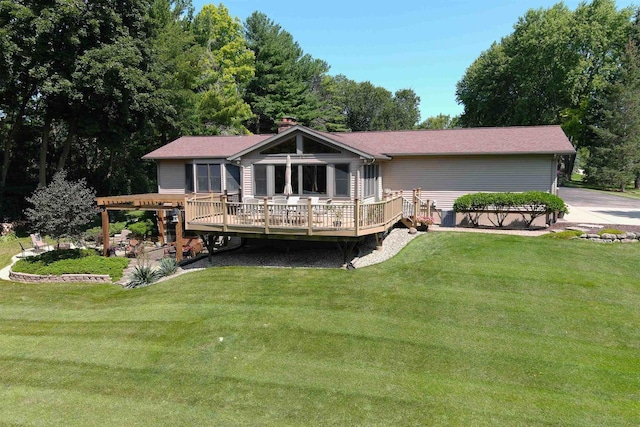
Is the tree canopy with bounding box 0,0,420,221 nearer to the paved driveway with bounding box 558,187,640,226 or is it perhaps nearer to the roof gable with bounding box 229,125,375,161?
the roof gable with bounding box 229,125,375,161

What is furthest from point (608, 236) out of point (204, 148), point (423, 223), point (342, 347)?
point (204, 148)

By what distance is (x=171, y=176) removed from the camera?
2002 cm

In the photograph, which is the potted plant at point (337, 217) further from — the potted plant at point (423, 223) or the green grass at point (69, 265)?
the green grass at point (69, 265)

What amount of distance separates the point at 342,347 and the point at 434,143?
508 inches

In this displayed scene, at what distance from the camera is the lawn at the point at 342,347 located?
543 cm

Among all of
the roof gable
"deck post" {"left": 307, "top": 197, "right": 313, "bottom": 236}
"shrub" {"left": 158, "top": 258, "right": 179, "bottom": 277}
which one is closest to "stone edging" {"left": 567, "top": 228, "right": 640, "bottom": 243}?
the roof gable

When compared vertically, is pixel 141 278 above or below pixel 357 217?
below

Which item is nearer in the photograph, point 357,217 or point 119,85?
point 357,217

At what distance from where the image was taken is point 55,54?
18.8 meters

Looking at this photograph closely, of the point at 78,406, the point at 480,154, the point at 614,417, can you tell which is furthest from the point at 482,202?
the point at 78,406

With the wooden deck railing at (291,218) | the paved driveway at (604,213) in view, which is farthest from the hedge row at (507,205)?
the wooden deck railing at (291,218)

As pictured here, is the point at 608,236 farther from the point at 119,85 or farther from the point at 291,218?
the point at 119,85

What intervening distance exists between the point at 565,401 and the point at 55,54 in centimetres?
2326

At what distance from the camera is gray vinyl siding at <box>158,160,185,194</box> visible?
19859mm
